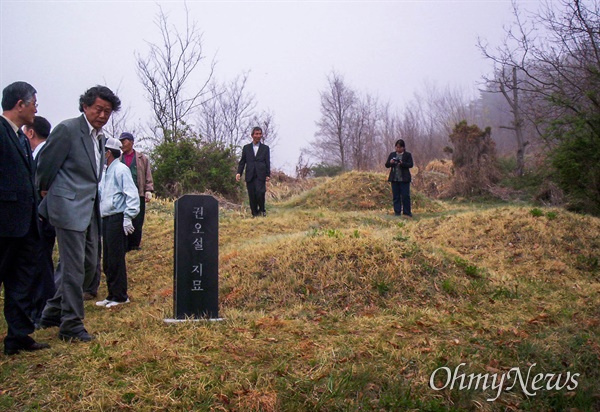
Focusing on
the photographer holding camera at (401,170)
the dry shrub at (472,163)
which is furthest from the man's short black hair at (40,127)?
the dry shrub at (472,163)

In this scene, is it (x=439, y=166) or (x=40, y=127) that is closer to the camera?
(x=40, y=127)

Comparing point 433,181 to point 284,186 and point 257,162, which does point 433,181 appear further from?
point 257,162

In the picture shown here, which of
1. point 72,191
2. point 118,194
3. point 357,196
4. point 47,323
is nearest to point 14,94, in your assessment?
point 72,191

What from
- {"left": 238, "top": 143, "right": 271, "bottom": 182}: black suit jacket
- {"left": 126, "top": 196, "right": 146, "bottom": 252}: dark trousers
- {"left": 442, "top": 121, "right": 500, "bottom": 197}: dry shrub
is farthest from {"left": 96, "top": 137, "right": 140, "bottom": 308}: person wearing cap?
{"left": 442, "top": 121, "right": 500, "bottom": 197}: dry shrub

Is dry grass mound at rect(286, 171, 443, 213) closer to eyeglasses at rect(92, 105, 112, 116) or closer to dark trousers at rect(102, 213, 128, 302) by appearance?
dark trousers at rect(102, 213, 128, 302)

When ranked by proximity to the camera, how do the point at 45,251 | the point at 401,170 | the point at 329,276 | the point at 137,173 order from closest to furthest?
the point at 45,251
the point at 329,276
the point at 137,173
the point at 401,170

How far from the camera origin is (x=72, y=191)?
439 centimetres

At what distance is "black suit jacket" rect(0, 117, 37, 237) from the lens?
3928mm

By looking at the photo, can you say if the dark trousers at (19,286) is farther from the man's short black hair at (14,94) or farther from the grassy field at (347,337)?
the man's short black hair at (14,94)

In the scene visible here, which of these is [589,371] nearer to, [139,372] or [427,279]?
[427,279]

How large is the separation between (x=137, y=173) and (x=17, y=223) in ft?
15.0

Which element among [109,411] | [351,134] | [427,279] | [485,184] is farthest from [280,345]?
[351,134]

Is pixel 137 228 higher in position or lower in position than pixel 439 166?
lower

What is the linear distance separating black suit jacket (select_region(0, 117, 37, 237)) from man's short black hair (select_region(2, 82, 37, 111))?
0.18 meters
